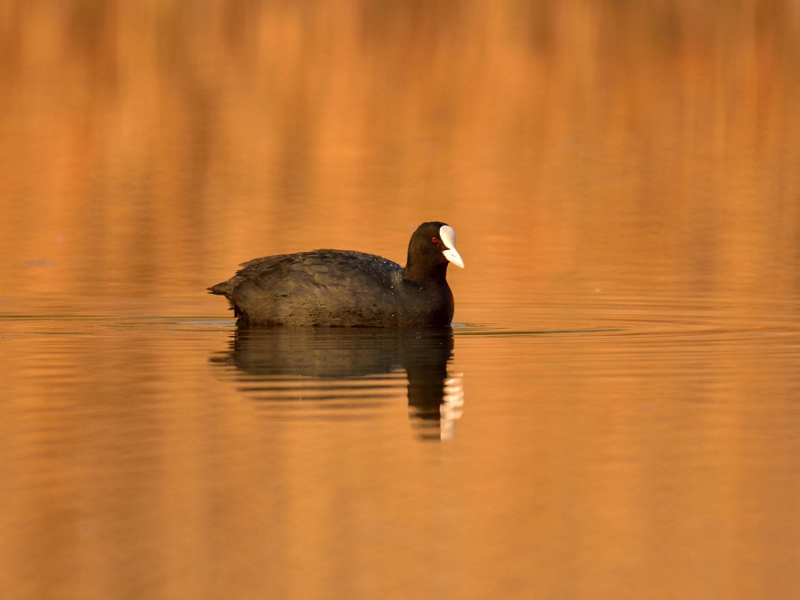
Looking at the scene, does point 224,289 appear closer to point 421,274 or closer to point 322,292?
point 322,292

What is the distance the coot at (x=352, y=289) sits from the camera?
529 inches

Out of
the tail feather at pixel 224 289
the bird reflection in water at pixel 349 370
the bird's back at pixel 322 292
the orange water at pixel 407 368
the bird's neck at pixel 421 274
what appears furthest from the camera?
the tail feather at pixel 224 289

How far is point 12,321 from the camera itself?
13320 millimetres

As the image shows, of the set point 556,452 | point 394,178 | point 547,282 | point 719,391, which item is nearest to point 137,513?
point 556,452

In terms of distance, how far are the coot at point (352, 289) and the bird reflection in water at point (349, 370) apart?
113mm

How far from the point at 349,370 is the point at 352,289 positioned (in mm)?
2207

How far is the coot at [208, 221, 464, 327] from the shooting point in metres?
13.4

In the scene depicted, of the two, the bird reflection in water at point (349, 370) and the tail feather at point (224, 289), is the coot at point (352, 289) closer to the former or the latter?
the tail feather at point (224, 289)

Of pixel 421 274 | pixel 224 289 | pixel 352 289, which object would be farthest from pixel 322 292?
pixel 224 289

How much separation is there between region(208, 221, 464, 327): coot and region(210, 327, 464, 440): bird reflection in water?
0.11 m

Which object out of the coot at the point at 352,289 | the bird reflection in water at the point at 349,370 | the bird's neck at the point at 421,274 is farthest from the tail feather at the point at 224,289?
the bird's neck at the point at 421,274

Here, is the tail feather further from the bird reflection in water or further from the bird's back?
the bird reflection in water

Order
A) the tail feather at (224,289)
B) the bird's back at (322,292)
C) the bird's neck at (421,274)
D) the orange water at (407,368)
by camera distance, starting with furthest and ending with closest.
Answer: the tail feather at (224,289) < the bird's neck at (421,274) < the bird's back at (322,292) < the orange water at (407,368)

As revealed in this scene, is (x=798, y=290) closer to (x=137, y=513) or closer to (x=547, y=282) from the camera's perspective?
(x=547, y=282)
